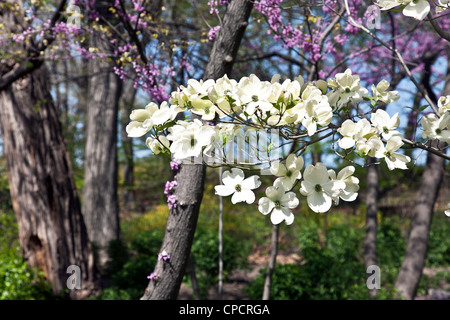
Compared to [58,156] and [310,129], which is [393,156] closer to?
[310,129]

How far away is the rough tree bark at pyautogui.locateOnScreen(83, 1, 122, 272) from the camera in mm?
6363

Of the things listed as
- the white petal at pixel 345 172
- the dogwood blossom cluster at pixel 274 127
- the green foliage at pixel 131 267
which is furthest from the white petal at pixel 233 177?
the green foliage at pixel 131 267

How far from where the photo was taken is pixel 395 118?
1.29m

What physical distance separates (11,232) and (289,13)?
5.53 m

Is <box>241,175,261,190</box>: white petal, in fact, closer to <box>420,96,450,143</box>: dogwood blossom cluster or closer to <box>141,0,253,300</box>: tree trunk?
<box>420,96,450,143</box>: dogwood blossom cluster

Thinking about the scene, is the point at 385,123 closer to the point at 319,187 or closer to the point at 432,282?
the point at 319,187

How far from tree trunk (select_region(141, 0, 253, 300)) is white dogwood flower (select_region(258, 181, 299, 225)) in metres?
1.22

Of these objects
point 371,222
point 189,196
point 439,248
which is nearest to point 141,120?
point 189,196

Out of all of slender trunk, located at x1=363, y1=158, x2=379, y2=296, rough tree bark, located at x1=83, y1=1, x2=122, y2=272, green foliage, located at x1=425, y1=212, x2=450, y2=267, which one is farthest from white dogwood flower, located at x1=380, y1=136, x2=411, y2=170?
green foliage, located at x1=425, y1=212, x2=450, y2=267

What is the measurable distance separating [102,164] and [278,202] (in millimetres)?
5614

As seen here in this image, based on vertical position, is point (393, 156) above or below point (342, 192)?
above

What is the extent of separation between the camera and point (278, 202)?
1270 millimetres
